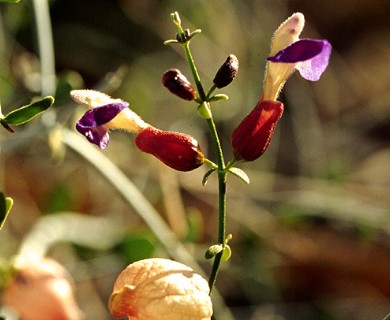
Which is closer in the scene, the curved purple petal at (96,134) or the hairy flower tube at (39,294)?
the curved purple petal at (96,134)

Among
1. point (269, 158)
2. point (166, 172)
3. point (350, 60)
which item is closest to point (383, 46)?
point (350, 60)

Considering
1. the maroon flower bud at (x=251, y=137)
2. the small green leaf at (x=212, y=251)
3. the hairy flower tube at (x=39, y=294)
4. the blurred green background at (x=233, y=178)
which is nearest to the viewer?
the small green leaf at (x=212, y=251)

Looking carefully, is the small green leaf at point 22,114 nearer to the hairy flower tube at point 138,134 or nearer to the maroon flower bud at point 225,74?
the hairy flower tube at point 138,134

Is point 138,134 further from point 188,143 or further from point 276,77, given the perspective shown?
point 276,77

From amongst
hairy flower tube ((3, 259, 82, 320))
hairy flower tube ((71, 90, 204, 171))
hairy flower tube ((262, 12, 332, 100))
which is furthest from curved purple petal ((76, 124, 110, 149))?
hairy flower tube ((3, 259, 82, 320))

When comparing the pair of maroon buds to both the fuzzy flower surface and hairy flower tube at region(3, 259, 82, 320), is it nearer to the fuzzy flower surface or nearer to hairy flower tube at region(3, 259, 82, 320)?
the fuzzy flower surface

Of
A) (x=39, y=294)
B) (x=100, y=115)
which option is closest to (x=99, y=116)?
(x=100, y=115)

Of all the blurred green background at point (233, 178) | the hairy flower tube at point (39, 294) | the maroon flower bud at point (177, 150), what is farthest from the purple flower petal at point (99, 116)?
the blurred green background at point (233, 178)
